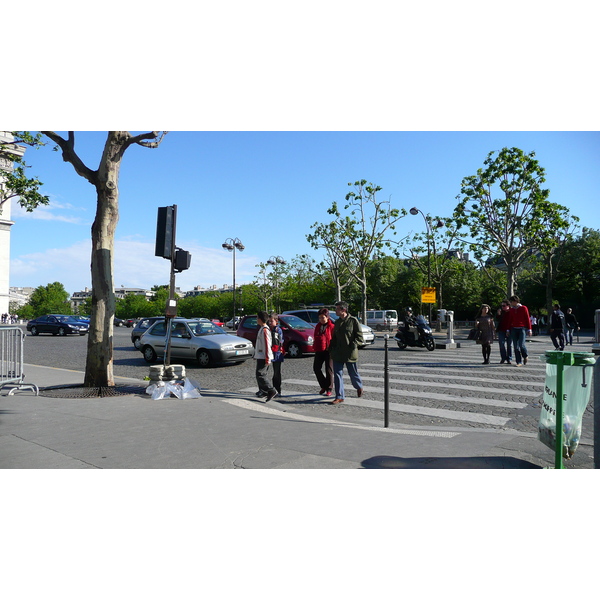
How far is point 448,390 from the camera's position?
32.2ft

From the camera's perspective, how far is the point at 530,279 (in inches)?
1989

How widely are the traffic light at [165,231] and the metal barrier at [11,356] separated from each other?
2.71m

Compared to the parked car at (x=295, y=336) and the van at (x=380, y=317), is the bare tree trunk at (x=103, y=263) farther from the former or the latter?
the van at (x=380, y=317)

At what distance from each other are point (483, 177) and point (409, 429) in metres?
25.1

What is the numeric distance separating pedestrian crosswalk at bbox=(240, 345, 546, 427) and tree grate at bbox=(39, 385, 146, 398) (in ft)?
7.31

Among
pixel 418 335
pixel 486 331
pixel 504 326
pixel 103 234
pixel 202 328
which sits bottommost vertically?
pixel 418 335

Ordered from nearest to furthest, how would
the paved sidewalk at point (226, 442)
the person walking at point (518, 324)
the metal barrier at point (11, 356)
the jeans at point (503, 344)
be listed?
the paved sidewalk at point (226, 442) < the metal barrier at point (11, 356) < the person walking at point (518, 324) < the jeans at point (503, 344)

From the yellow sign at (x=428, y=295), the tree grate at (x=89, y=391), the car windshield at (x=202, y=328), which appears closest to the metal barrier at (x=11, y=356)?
the tree grate at (x=89, y=391)

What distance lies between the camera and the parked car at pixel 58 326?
1406 inches

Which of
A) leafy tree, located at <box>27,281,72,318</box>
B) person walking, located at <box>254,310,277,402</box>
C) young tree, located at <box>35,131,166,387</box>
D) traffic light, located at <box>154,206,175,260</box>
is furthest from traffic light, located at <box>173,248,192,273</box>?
leafy tree, located at <box>27,281,72,318</box>

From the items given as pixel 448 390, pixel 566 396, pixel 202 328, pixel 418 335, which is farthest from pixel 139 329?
pixel 566 396

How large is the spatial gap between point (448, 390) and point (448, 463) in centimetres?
524

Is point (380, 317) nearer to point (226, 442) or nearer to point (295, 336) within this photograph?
point (295, 336)

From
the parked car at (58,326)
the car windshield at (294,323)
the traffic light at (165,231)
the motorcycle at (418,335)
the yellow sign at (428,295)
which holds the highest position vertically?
the traffic light at (165,231)
